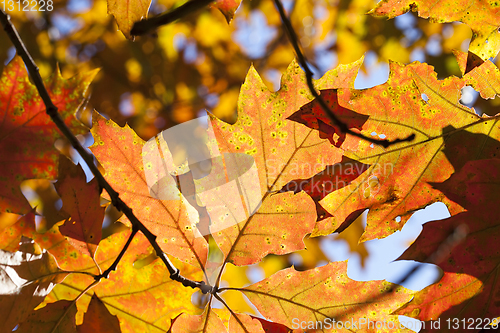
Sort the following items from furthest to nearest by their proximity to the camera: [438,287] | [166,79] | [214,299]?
[166,79] → [214,299] → [438,287]

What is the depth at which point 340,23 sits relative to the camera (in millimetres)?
3379

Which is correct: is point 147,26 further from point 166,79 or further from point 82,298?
point 166,79

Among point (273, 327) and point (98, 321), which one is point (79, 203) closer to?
point (98, 321)

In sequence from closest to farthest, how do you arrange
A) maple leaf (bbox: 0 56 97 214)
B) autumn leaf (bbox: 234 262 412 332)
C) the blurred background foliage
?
autumn leaf (bbox: 234 262 412 332), maple leaf (bbox: 0 56 97 214), the blurred background foliage

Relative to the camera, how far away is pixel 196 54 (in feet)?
11.3

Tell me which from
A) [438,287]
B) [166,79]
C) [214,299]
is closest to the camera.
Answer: [438,287]

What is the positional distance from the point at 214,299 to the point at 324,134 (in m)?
0.41

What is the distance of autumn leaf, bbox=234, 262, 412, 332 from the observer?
70 centimetres

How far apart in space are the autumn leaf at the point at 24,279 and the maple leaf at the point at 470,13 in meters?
0.81

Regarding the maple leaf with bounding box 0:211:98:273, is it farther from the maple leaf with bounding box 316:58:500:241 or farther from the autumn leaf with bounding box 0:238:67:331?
the maple leaf with bounding box 316:58:500:241

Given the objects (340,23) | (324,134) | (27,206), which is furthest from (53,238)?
(340,23)

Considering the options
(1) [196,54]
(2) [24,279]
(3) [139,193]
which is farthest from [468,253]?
(1) [196,54]

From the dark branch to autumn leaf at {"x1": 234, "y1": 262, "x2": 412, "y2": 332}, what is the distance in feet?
1.68

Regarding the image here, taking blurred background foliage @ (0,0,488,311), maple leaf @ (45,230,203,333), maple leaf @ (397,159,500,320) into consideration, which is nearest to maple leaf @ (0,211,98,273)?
maple leaf @ (45,230,203,333)
